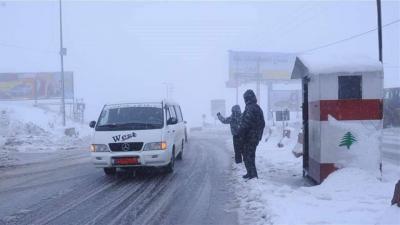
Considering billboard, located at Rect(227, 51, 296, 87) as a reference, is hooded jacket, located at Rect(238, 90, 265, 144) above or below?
below

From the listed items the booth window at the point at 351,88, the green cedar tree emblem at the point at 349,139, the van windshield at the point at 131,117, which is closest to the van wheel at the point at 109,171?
the van windshield at the point at 131,117

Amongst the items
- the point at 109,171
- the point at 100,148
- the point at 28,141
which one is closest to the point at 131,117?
the point at 100,148

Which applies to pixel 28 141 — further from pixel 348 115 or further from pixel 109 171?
pixel 348 115

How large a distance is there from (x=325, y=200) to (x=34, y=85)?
181 ft

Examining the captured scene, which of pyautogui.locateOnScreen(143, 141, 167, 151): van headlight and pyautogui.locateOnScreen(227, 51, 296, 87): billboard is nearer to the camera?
pyautogui.locateOnScreen(143, 141, 167, 151): van headlight

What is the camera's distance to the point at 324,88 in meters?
9.35

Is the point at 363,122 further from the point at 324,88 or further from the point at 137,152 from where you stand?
the point at 137,152

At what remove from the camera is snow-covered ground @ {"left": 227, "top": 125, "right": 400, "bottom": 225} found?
6.50 metres

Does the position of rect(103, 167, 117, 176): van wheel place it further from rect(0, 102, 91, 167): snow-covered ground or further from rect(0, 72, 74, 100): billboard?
rect(0, 72, 74, 100): billboard

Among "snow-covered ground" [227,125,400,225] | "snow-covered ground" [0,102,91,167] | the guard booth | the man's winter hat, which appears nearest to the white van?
"snow-covered ground" [227,125,400,225]

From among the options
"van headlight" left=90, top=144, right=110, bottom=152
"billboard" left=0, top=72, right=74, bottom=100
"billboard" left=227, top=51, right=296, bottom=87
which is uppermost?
"billboard" left=227, top=51, right=296, bottom=87

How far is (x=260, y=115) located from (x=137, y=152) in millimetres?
3034

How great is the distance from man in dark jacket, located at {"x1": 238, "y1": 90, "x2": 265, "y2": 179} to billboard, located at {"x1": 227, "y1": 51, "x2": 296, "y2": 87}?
51863mm

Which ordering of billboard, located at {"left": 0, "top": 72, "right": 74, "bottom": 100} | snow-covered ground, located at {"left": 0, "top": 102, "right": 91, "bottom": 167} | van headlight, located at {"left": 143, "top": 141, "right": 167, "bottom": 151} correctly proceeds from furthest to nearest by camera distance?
1. billboard, located at {"left": 0, "top": 72, "right": 74, "bottom": 100}
2. snow-covered ground, located at {"left": 0, "top": 102, "right": 91, "bottom": 167}
3. van headlight, located at {"left": 143, "top": 141, "right": 167, "bottom": 151}
